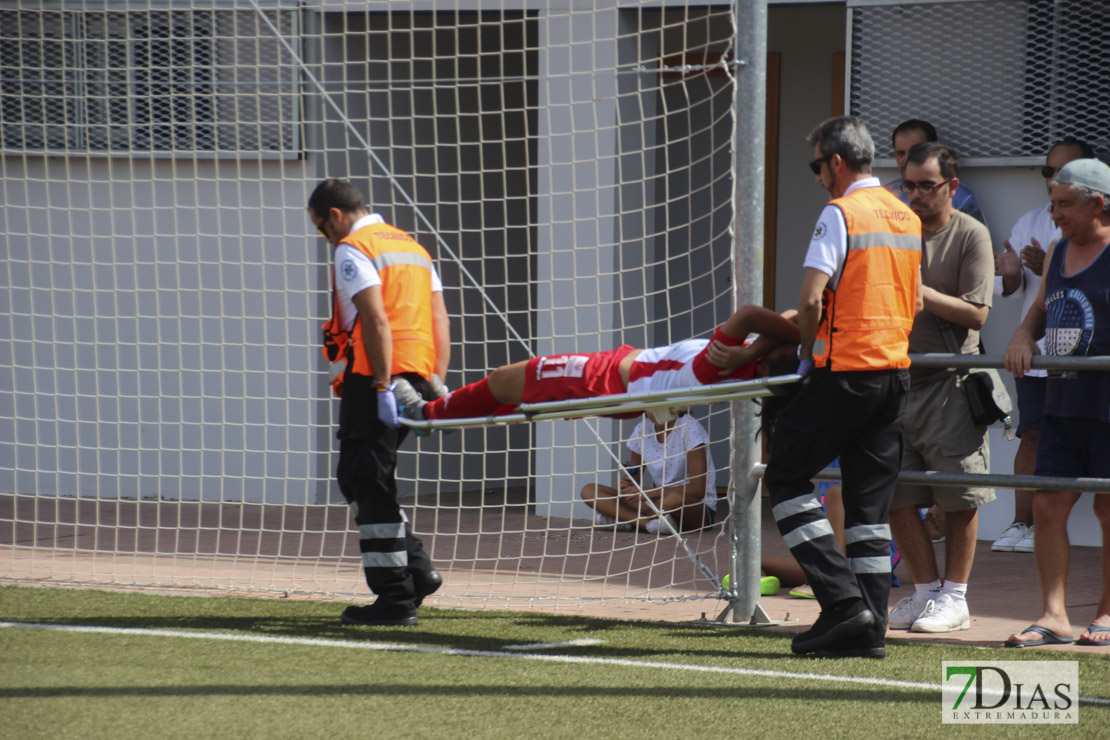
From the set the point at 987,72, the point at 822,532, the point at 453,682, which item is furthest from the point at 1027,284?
the point at 453,682

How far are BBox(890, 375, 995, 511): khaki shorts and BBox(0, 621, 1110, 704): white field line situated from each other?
1218mm

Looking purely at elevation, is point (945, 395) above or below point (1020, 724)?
above

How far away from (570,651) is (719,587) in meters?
1.23

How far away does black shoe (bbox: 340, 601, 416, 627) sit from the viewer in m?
5.42

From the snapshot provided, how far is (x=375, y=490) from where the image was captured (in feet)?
17.7

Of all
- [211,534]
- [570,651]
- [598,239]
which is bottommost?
[211,534]

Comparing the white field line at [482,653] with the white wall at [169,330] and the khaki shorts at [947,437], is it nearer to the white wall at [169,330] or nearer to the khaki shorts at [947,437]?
the khaki shorts at [947,437]

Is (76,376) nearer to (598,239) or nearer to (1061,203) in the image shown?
(598,239)

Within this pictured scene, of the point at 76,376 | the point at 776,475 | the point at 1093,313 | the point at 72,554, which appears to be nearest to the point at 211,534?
the point at 72,554

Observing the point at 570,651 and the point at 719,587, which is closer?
the point at 570,651

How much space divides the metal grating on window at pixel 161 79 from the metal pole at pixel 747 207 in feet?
13.1

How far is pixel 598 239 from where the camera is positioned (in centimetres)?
823

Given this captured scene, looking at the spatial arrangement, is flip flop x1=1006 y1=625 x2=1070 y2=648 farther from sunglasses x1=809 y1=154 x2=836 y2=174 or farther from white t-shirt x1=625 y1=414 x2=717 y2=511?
white t-shirt x1=625 y1=414 x2=717 y2=511

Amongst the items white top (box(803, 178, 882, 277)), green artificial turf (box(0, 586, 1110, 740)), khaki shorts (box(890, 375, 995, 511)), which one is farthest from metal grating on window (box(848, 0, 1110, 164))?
green artificial turf (box(0, 586, 1110, 740))
